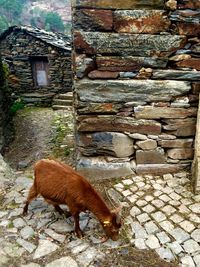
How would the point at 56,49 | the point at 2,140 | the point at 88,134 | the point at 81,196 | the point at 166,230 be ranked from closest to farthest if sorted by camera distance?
the point at 81,196
the point at 166,230
the point at 88,134
the point at 2,140
the point at 56,49

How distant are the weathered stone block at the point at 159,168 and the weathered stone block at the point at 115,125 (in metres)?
0.55

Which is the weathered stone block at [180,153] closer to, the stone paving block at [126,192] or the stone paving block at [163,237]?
the stone paving block at [126,192]

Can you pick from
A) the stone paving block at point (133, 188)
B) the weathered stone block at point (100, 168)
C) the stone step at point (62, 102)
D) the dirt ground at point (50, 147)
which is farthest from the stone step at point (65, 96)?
the stone paving block at point (133, 188)

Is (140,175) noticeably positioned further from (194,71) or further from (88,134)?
(194,71)

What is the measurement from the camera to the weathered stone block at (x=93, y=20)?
13.1 ft

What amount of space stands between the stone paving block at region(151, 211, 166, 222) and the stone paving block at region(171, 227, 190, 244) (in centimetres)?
22

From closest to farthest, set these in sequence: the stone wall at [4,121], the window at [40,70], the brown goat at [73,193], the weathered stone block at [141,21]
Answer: the brown goat at [73,193] < the weathered stone block at [141,21] < the stone wall at [4,121] < the window at [40,70]

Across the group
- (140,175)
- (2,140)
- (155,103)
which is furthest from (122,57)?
(2,140)

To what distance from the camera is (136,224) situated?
3.90 m

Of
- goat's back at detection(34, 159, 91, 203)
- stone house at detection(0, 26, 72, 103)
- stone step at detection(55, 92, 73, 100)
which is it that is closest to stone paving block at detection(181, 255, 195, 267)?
goat's back at detection(34, 159, 91, 203)

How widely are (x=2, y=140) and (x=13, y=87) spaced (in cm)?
645

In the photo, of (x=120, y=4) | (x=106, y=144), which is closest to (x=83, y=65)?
(x=120, y=4)

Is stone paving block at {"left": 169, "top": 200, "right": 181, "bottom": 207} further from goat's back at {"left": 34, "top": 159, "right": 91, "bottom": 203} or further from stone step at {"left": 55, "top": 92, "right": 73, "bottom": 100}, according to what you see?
stone step at {"left": 55, "top": 92, "right": 73, "bottom": 100}

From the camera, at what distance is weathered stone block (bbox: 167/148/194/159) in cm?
473
